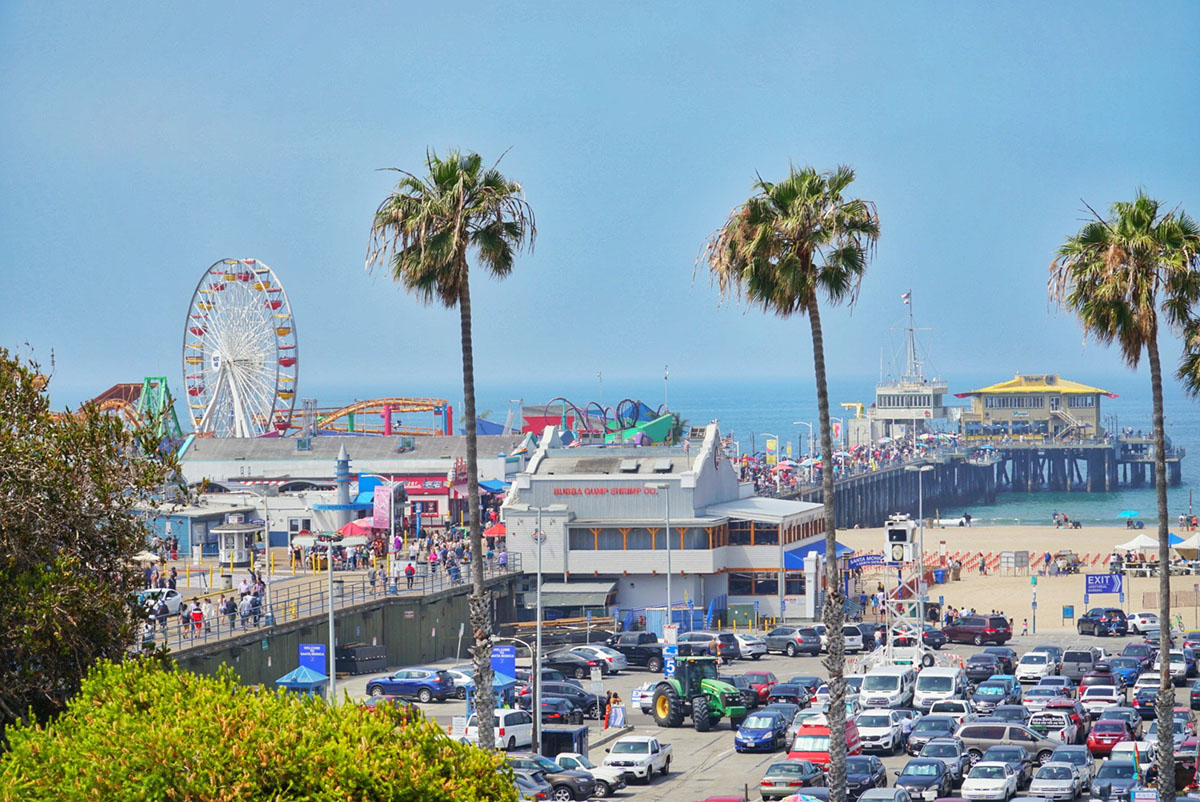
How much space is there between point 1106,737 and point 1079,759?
4.17 meters

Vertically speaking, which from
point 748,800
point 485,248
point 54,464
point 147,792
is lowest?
point 748,800

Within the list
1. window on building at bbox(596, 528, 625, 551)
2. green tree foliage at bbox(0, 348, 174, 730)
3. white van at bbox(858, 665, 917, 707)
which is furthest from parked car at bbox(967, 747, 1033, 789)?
window on building at bbox(596, 528, 625, 551)

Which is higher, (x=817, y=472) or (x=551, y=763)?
(x=817, y=472)

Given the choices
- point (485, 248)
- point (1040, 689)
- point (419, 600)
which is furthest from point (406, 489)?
point (485, 248)

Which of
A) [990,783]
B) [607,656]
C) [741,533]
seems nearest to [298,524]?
[741,533]

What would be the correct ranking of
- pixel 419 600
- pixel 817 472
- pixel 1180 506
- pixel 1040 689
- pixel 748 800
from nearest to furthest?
pixel 748 800
pixel 1040 689
pixel 419 600
pixel 817 472
pixel 1180 506

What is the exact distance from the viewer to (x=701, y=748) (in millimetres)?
43875

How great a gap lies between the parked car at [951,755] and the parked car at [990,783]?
3.42 feet

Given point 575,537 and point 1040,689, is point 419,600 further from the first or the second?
point 1040,689

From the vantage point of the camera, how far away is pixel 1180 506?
170875 millimetres

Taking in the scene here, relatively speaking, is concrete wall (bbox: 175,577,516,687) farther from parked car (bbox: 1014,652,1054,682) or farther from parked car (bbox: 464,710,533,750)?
parked car (bbox: 1014,652,1054,682)

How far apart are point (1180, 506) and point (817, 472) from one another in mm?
45165

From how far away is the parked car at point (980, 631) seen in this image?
63281mm

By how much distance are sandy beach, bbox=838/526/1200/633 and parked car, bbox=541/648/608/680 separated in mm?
20103
